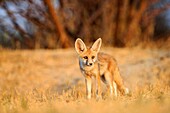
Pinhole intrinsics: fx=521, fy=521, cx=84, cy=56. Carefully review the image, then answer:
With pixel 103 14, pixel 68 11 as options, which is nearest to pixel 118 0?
pixel 103 14

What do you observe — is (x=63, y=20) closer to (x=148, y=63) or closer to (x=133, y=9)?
(x=133, y=9)

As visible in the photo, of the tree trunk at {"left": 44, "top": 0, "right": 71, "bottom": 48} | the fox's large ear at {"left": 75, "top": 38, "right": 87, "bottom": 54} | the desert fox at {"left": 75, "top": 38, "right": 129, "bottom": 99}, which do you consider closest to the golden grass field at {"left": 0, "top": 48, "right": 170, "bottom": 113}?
the tree trunk at {"left": 44, "top": 0, "right": 71, "bottom": 48}

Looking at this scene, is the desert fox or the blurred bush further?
the blurred bush

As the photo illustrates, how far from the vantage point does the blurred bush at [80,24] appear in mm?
21406

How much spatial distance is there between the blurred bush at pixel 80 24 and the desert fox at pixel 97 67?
1163 cm

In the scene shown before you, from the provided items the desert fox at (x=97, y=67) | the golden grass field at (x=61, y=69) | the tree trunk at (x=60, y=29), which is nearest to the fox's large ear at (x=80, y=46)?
the desert fox at (x=97, y=67)

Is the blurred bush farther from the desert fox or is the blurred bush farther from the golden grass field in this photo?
the desert fox

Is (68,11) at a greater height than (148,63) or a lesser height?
greater

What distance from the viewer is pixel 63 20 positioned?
22.2 metres

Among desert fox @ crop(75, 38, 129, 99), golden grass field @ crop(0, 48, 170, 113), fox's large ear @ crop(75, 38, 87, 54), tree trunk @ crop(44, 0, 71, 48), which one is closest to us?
desert fox @ crop(75, 38, 129, 99)

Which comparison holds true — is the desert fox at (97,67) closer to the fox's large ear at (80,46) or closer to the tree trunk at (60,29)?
the fox's large ear at (80,46)

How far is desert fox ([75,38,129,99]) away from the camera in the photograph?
8.62 meters

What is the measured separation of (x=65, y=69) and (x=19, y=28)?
19.1ft

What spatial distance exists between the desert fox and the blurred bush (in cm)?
1163
